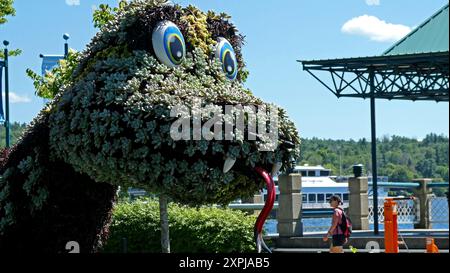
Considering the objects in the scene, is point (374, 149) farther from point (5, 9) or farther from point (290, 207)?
point (5, 9)

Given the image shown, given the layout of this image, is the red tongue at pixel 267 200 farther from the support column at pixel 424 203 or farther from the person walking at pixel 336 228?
the support column at pixel 424 203

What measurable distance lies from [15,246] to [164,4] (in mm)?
2572

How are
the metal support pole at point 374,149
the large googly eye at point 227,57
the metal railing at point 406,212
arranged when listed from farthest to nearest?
the metal railing at point 406,212 < the metal support pole at point 374,149 < the large googly eye at point 227,57

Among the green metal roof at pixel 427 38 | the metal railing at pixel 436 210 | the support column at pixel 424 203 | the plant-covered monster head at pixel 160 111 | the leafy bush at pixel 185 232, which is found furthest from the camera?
the metal railing at pixel 436 210

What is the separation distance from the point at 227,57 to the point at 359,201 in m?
10.1

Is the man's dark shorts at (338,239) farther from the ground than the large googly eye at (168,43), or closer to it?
closer to it

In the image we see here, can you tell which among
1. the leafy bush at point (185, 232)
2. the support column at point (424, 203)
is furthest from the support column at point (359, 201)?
the leafy bush at point (185, 232)

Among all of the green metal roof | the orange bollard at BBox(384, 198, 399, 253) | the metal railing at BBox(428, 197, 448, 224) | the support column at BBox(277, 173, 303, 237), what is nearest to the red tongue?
the orange bollard at BBox(384, 198, 399, 253)

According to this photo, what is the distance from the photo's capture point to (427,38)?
583 inches

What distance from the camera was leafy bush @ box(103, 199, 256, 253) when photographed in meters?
10.9

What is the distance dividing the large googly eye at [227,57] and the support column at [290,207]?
8.46 meters

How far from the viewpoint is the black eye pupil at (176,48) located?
6.80 m

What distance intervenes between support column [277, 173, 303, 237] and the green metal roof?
3.03 metres
